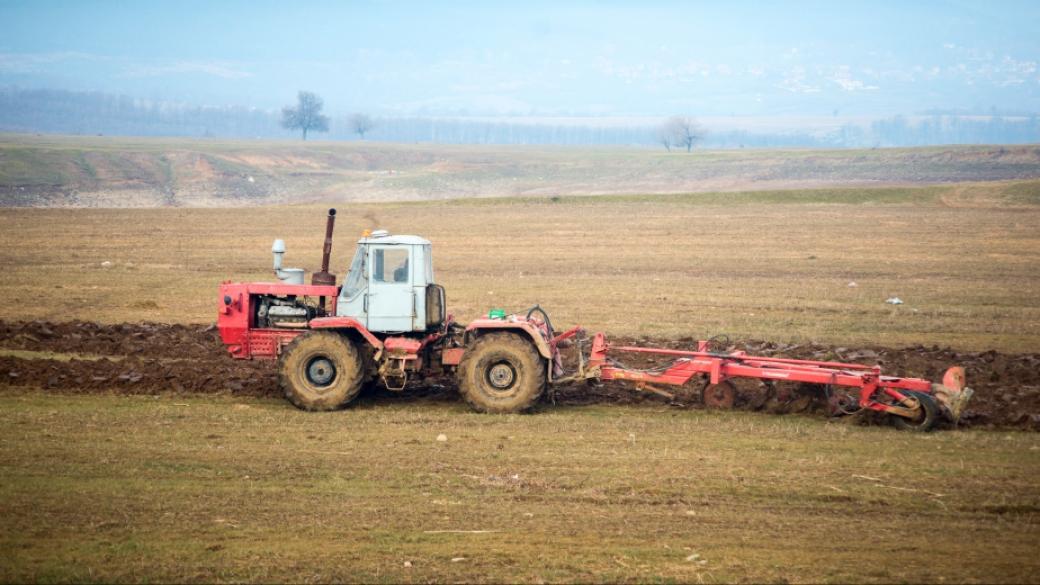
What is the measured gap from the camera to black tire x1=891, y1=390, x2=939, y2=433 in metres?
13.4

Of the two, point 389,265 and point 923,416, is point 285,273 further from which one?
point 923,416

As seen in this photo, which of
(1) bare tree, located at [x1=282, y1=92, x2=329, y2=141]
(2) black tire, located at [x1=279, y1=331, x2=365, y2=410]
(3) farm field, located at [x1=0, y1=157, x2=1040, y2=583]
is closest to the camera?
(3) farm field, located at [x1=0, y1=157, x2=1040, y2=583]

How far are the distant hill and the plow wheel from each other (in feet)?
180

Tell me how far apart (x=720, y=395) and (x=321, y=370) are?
568 cm

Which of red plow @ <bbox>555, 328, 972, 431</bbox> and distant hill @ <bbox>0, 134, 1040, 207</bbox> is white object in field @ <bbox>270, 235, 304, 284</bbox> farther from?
distant hill @ <bbox>0, 134, 1040, 207</bbox>

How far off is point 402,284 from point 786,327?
406 inches

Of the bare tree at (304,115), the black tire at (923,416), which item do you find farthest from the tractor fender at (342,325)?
the bare tree at (304,115)

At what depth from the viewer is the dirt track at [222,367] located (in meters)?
14.8

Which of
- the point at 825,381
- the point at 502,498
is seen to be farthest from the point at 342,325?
the point at 825,381

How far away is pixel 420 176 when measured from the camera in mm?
89625

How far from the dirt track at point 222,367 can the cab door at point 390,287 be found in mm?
1724

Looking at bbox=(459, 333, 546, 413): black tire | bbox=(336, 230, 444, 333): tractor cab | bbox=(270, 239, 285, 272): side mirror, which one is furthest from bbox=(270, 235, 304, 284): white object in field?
bbox=(459, 333, 546, 413): black tire

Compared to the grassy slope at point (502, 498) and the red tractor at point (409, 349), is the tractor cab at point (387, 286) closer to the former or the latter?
the red tractor at point (409, 349)

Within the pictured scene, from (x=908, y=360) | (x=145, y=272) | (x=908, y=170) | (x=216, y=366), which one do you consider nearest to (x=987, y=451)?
(x=908, y=360)
